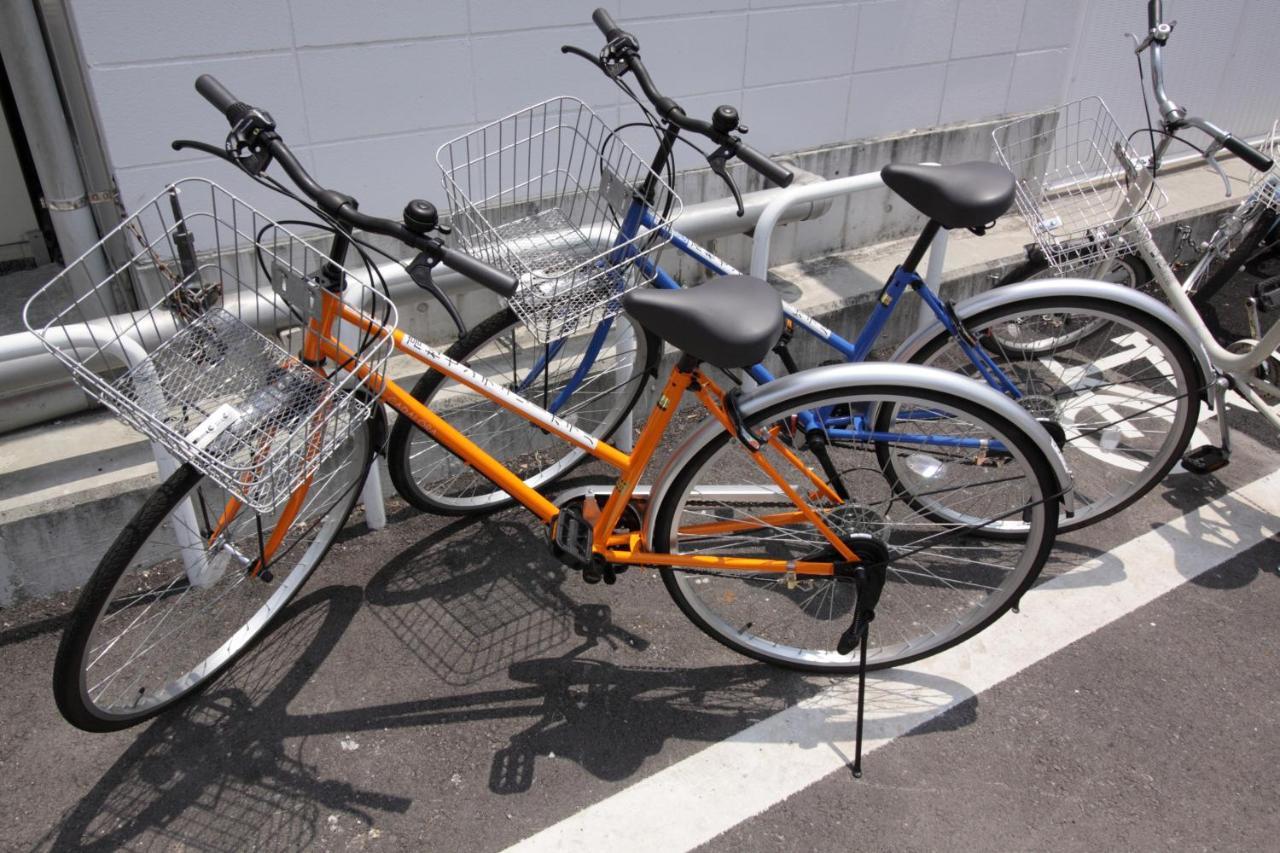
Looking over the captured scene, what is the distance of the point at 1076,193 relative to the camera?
550 cm

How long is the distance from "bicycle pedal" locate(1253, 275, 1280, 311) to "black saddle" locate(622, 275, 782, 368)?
289 cm

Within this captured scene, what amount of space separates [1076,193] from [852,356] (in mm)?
2971

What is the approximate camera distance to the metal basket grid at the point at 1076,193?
357 cm

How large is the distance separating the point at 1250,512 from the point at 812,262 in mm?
2281

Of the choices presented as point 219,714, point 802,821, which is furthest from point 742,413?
point 219,714

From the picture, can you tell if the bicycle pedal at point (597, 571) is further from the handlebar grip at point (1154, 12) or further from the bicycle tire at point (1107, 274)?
the handlebar grip at point (1154, 12)

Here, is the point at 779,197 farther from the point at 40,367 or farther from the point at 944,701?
the point at 40,367

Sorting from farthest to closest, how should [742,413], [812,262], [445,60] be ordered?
[812,262] → [445,60] → [742,413]

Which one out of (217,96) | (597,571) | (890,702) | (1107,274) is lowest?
(890,702)

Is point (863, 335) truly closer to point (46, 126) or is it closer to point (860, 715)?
point (860, 715)

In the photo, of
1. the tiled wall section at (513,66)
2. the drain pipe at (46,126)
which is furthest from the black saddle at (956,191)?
the drain pipe at (46,126)

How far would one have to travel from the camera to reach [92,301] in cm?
362

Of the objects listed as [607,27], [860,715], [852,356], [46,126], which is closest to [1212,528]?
[852,356]

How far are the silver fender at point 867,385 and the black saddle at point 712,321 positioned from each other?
7.3 inches
